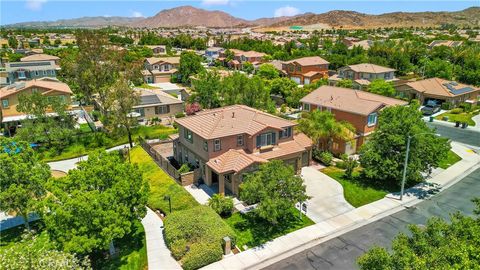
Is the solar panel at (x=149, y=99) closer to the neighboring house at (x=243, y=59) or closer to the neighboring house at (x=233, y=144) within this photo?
the neighboring house at (x=233, y=144)

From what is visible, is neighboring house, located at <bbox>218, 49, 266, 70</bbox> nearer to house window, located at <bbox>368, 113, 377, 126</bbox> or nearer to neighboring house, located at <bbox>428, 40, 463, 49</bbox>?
neighboring house, located at <bbox>428, 40, 463, 49</bbox>

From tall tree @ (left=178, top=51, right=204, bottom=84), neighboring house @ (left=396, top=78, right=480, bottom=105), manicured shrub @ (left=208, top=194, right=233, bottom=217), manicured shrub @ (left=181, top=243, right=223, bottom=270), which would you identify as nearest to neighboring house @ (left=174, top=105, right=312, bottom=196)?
manicured shrub @ (left=208, top=194, right=233, bottom=217)

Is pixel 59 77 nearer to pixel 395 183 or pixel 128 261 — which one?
pixel 128 261

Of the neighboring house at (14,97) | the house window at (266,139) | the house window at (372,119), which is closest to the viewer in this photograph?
the house window at (266,139)

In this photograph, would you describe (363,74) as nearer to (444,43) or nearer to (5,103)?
(5,103)

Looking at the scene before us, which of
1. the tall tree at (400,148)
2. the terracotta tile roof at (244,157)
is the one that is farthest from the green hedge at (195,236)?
the tall tree at (400,148)

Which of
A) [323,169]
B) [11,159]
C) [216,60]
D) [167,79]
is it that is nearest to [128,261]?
[11,159]
